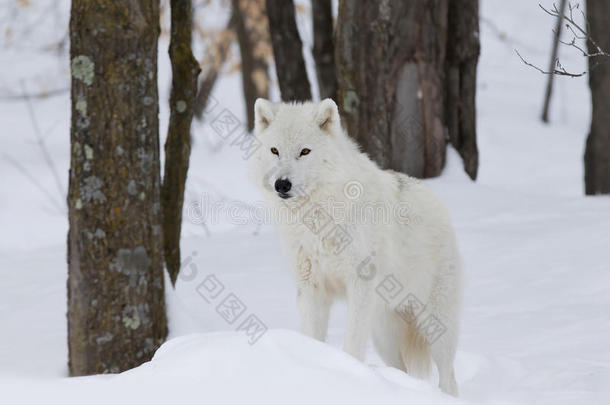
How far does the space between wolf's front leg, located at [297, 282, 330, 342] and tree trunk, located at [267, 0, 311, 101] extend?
5.24 meters

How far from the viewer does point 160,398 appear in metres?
2.46

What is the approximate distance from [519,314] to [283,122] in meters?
2.69

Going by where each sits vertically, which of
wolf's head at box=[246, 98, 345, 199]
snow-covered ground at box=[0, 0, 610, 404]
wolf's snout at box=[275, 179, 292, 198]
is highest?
wolf's head at box=[246, 98, 345, 199]

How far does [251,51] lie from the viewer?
14773 mm

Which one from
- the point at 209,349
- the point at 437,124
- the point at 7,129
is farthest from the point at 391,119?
the point at 7,129

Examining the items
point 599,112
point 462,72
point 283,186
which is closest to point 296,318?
point 283,186

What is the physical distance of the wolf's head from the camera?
3.84 m

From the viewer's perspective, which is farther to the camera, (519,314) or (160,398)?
(519,314)

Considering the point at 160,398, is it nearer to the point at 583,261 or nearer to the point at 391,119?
the point at 583,261

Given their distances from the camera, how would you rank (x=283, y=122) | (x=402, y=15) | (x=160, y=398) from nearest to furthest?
1. (x=160, y=398)
2. (x=283, y=122)
3. (x=402, y=15)

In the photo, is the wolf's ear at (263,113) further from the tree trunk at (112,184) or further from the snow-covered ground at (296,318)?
the snow-covered ground at (296,318)

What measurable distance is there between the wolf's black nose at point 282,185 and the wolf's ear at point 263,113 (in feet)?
1.92

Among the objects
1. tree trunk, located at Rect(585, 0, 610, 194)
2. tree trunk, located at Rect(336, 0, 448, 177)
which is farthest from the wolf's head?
tree trunk, located at Rect(585, 0, 610, 194)

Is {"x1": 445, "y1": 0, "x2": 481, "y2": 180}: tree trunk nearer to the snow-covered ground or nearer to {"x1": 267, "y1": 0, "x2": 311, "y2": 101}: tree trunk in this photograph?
the snow-covered ground
